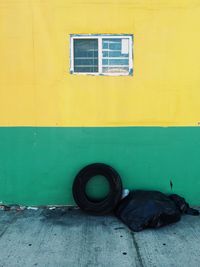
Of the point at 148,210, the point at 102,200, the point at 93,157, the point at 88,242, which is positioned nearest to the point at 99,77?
the point at 93,157

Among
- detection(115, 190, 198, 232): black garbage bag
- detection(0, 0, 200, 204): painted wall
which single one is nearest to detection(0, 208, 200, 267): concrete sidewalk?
detection(115, 190, 198, 232): black garbage bag

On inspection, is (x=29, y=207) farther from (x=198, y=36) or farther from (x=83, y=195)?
(x=198, y=36)

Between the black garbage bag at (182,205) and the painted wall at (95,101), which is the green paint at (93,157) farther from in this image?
the black garbage bag at (182,205)

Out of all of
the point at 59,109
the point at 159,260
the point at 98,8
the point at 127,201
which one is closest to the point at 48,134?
the point at 59,109

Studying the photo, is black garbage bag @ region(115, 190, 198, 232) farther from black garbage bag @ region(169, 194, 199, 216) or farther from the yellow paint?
the yellow paint

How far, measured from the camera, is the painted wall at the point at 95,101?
16.8 ft

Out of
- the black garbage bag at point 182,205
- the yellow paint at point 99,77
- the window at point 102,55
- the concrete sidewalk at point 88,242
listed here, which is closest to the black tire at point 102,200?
the concrete sidewalk at point 88,242

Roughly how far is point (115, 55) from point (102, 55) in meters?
0.20

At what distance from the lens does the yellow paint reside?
16.7 feet

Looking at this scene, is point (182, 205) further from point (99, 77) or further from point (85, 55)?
point (85, 55)

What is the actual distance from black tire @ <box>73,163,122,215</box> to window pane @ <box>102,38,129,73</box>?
1.46m

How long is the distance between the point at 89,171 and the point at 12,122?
4.55ft

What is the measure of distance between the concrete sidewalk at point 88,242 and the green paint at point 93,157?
0.47m

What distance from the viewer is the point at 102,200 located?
5.19m
